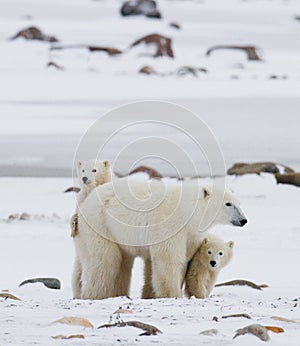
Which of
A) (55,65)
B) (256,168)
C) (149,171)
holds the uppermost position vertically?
(55,65)

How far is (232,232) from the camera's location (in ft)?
24.0

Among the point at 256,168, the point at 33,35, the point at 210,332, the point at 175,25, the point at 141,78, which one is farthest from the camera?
the point at 175,25

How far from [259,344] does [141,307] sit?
0.95m

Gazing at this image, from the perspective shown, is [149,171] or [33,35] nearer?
[149,171]

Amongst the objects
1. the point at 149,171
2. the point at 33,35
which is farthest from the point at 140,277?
the point at 33,35

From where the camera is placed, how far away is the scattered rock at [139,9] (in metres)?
28.5

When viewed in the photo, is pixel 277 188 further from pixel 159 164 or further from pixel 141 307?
pixel 141 307

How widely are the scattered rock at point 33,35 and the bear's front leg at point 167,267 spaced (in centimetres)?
1887

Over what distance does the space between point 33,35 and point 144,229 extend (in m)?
19.1

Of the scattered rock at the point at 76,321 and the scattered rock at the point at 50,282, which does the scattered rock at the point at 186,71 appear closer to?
the scattered rock at the point at 50,282

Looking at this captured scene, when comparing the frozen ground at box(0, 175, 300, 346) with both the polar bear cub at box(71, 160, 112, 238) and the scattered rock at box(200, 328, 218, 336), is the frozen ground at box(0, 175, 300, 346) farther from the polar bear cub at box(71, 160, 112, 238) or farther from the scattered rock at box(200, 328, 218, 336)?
the polar bear cub at box(71, 160, 112, 238)

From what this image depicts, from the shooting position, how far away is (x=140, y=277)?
Result: 595 centimetres

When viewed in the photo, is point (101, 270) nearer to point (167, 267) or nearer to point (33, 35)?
point (167, 267)

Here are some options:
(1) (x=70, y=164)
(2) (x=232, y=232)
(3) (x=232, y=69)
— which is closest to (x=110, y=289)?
(2) (x=232, y=232)
